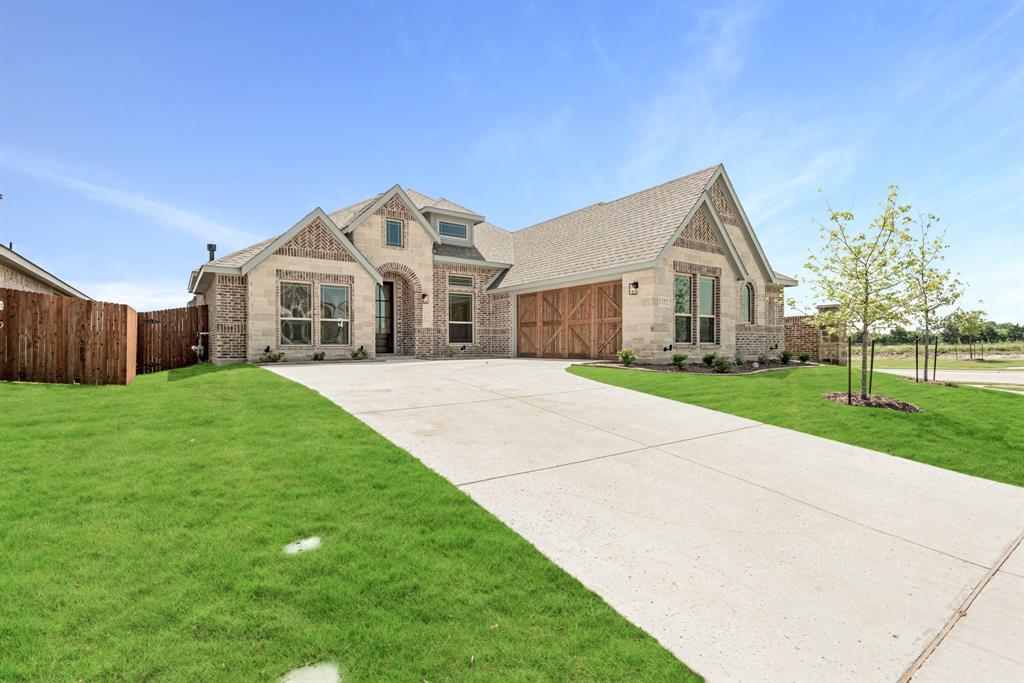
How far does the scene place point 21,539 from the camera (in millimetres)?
3170

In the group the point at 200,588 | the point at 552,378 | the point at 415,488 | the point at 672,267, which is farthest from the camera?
the point at 672,267

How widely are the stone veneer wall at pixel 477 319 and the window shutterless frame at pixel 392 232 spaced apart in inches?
78.6

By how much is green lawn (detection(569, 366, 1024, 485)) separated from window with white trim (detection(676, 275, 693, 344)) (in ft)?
13.5

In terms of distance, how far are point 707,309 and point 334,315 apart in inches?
523

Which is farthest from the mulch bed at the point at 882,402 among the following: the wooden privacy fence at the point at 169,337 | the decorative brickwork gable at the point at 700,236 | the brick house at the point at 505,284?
the wooden privacy fence at the point at 169,337

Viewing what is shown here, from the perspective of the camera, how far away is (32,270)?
1583 cm

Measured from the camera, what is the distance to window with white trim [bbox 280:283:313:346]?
15641 millimetres

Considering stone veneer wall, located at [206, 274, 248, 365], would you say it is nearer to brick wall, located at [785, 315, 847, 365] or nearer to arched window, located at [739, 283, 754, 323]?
arched window, located at [739, 283, 754, 323]

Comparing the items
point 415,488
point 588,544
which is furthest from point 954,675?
point 415,488

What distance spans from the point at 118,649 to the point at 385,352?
18.0 m

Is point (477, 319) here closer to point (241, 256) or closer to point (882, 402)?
point (241, 256)

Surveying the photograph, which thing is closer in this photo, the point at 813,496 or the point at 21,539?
the point at 21,539

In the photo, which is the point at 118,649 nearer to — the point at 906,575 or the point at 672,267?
the point at 906,575

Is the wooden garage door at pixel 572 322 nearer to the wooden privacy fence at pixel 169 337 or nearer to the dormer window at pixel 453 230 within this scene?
the dormer window at pixel 453 230
